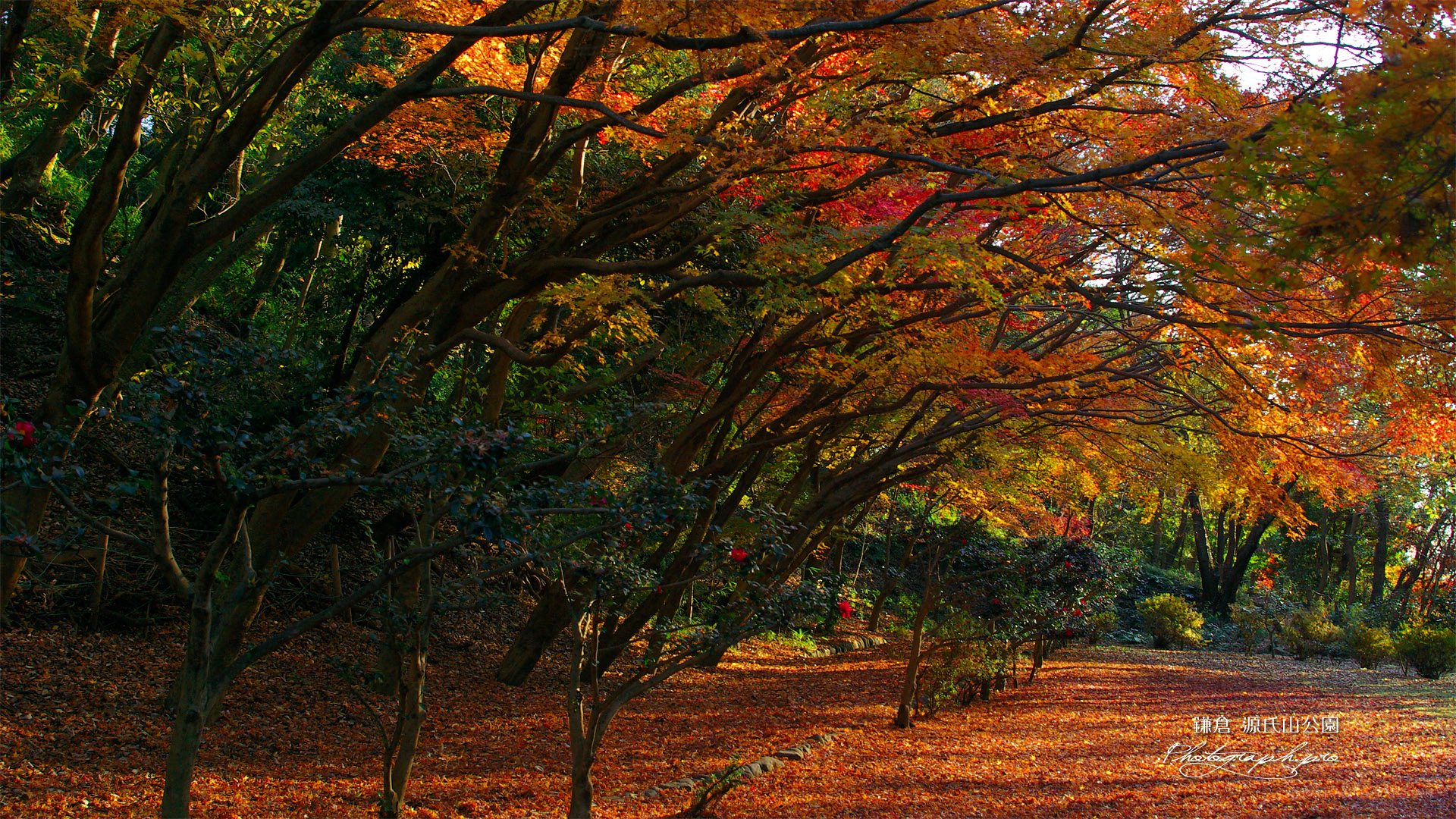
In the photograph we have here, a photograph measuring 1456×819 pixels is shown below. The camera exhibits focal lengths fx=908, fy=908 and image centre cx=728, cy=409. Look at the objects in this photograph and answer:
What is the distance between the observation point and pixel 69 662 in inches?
308

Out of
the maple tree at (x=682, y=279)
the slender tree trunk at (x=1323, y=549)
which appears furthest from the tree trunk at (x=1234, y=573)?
the maple tree at (x=682, y=279)

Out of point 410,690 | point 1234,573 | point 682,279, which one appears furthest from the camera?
point 1234,573

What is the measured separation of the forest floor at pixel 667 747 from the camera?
624 cm

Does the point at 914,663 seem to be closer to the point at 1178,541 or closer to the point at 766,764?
the point at 766,764

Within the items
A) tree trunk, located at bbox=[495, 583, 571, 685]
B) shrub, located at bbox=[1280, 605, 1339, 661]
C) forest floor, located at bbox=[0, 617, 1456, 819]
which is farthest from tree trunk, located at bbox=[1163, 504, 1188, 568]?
tree trunk, located at bbox=[495, 583, 571, 685]

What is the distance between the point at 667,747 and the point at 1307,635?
15538 mm

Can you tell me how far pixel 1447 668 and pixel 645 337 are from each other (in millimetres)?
13977

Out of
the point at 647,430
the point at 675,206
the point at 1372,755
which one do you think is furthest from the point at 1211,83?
the point at 647,430

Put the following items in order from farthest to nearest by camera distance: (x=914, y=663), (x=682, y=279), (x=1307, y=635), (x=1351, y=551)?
(x=1351, y=551), (x=1307, y=635), (x=914, y=663), (x=682, y=279)

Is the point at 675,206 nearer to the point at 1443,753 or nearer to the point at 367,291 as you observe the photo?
the point at 367,291

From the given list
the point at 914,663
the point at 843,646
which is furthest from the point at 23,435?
the point at 843,646

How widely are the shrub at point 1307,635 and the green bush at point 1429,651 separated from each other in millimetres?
3302

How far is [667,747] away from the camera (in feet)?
28.4

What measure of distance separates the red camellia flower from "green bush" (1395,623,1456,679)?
17558 millimetres
